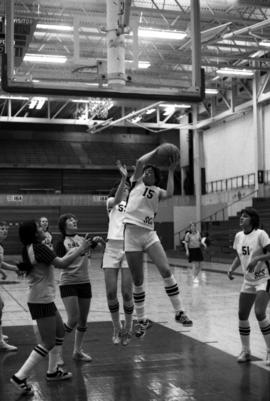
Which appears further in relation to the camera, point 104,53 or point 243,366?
point 104,53

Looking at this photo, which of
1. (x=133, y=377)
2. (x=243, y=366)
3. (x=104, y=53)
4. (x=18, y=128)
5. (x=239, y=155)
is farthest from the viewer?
(x=18, y=128)

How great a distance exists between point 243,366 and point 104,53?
4535 millimetres

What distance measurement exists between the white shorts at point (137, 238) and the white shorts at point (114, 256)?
2.56 feet

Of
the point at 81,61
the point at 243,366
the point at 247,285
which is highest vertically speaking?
the point at 81,61

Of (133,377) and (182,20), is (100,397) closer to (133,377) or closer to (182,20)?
(133,377)

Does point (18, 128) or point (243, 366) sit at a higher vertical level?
point (18, 128)

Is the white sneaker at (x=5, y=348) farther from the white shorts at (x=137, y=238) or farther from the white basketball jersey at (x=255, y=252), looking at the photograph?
the white basketball jersey at (x=255, y=252)

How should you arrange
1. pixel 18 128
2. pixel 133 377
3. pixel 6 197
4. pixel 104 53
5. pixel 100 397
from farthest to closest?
pixel 18 128
pixel 6 197
pixel 104 53
pixel 133 377
pixel 100 397

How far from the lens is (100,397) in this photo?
5699mm

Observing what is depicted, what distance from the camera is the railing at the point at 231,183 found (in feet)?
100

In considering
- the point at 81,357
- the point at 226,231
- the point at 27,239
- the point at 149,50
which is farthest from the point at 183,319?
the point at 226,231

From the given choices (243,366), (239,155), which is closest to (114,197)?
(243,366)

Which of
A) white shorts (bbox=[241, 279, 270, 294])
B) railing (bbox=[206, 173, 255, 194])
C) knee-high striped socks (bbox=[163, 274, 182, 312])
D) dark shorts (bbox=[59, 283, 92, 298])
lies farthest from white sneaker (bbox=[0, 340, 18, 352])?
railing (bbox=[206, 173, 255, 194])

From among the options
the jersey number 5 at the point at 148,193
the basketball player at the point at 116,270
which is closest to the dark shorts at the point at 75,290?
the basketball player at the point at 116,270
